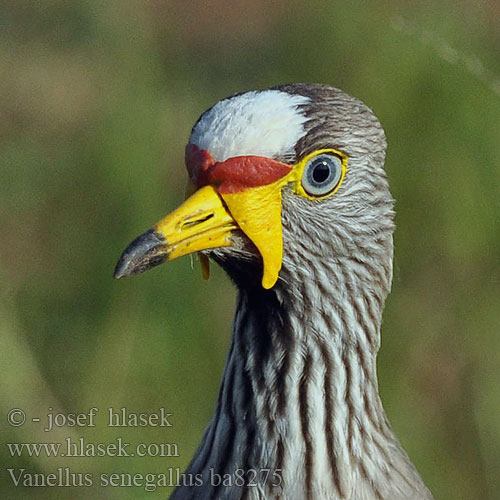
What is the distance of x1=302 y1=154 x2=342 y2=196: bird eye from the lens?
3.92 meters

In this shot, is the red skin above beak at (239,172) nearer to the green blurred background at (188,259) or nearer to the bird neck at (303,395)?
the bird neck at (303,395)

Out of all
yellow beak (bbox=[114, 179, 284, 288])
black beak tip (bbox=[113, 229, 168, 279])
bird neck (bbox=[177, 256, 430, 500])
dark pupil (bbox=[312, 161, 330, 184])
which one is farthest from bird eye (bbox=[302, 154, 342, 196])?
black beak tip (bbox=[113, 229, 168, 279])

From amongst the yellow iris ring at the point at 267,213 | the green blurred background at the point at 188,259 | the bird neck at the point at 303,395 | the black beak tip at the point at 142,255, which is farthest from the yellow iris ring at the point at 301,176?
the green blurred background at the point at 188,259

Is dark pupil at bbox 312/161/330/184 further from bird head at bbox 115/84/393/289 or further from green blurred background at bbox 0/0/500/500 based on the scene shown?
green blurred background at bbox 0/0/500/500

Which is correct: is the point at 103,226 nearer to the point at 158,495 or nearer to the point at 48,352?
the point at 48,352

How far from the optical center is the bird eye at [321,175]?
3920mm

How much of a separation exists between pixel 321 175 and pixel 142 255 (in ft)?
2.24

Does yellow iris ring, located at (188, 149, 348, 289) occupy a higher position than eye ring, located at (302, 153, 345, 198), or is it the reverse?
eye ring, located at (302, 153, 345, 198)

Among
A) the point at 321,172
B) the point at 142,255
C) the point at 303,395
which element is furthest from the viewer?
the point at 303,395

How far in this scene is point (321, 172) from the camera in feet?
12.9

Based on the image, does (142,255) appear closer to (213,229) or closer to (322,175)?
(213,229)

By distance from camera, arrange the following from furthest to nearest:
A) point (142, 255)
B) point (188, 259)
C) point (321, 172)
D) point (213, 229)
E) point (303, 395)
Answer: point (188, 259) → point (303, 395) → point (321, 172) → point (213, 229) → point (142, 255)

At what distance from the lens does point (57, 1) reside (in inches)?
358

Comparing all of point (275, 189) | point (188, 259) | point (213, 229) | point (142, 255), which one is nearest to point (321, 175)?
point (275, 189)
